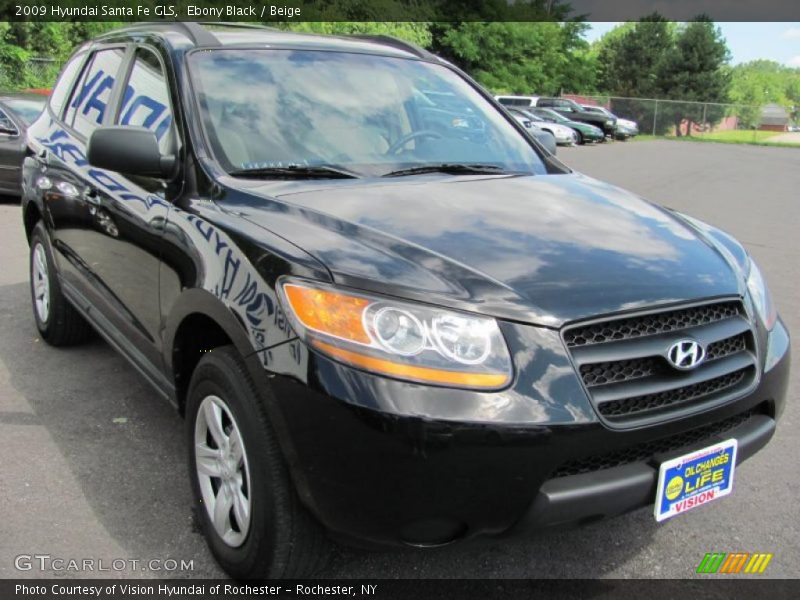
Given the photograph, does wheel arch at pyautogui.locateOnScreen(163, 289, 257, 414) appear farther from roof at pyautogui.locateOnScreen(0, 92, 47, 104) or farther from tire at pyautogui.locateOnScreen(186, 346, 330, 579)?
roof at pyautogui.locateOnScreen(0, 92, 47, 104)

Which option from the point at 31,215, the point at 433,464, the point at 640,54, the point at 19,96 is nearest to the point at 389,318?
the point at 433,464

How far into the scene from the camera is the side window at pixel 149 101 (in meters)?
3.17

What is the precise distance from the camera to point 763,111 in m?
49.7

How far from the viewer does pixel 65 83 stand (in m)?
4.73

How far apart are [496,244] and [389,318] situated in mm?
563

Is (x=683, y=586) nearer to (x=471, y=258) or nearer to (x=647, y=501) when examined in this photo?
(x=647, y=501)

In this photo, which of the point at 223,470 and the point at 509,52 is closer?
the point at 223,470

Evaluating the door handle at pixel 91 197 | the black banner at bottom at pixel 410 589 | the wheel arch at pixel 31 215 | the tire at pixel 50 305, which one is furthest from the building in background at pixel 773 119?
the black banner at bottom at pixel 410 589

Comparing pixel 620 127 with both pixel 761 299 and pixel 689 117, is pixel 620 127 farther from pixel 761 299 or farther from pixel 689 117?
pixel 761 299

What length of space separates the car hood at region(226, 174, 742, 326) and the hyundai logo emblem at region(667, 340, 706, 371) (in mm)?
143

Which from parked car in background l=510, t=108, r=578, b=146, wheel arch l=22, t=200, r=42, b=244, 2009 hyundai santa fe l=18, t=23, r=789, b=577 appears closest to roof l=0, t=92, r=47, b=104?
wheel arch l=22, t=200, r=42, b=244

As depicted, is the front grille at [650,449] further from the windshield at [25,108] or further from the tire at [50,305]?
the windshield at [25,108]

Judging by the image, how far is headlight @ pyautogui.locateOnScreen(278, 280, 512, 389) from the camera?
2025 millimetres

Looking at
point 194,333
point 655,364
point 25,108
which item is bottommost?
point 194,333
